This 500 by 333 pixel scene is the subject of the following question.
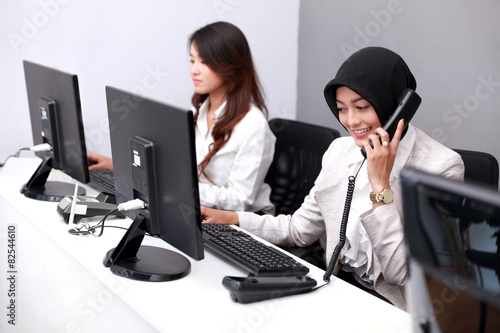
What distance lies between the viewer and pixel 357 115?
1.72 metres

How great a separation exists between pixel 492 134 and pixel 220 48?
110 centimetres

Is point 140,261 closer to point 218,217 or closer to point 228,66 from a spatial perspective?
point 218,217

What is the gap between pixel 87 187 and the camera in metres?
2.37

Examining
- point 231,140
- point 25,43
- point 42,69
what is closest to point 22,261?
point 42,69

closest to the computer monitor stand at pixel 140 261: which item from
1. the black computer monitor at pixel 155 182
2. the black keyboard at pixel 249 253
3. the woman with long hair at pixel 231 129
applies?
the black computer monitor at pixel 155 182

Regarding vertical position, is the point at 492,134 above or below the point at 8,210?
above

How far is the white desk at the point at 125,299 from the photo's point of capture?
1333 mm

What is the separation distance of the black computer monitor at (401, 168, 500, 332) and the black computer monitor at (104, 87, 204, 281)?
2.48 feet

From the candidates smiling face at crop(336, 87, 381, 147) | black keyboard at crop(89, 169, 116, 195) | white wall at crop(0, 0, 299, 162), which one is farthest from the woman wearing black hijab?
white wall at crop(0, 0, 299, 162)

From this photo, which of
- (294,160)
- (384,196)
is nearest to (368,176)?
(384,196)

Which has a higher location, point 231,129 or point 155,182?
point 155,182

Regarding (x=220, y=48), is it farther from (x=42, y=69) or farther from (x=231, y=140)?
(x=42, y=69)

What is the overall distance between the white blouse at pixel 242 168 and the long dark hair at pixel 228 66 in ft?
0.09

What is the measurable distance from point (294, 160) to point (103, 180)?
750mm
